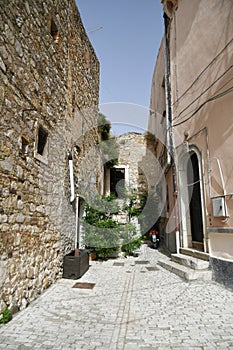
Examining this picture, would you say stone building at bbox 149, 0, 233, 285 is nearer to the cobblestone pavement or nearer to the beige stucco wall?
the beige stucco wall

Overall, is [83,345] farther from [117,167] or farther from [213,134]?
[117,167]

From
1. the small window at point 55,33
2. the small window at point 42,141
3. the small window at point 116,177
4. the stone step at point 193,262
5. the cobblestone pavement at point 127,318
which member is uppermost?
the small window at point 55,33

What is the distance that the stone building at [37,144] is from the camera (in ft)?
9.82

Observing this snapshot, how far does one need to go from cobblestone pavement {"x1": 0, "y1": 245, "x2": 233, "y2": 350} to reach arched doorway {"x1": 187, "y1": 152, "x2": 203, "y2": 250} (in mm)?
1385

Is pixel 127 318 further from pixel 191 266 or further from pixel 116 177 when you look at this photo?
pixel 116 177

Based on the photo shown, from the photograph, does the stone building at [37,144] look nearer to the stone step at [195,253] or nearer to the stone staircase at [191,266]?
the stone staircase at [191,266]

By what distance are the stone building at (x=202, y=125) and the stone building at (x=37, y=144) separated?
291 centimetres

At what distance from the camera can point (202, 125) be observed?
4973mm

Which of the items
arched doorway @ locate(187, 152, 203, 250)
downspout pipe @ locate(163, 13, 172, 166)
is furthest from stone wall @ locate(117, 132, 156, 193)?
arched doorway @ locate(187, 152, 203, 250)

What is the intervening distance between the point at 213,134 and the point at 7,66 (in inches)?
151

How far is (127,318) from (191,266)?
7.57ft

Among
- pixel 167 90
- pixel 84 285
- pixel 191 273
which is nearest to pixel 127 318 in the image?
pixel 84 285

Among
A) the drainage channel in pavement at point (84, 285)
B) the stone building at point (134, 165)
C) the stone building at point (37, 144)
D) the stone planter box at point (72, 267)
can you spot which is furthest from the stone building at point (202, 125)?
the stone building at point (134, 165)

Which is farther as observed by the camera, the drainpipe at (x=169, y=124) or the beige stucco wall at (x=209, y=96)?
the drainpipe at (x=169, y=124)
